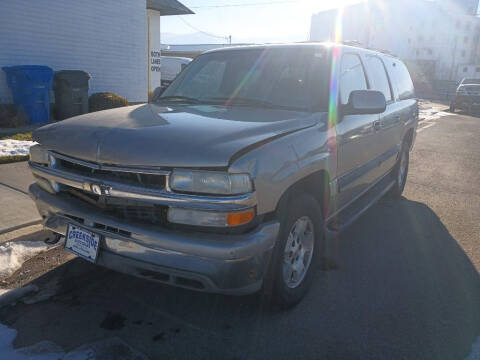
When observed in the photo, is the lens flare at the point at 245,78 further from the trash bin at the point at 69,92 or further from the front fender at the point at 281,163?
the trash bin at the point at 69,92

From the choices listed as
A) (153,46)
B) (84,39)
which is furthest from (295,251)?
(153,46)

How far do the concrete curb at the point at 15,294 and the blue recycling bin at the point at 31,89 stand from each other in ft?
25.4

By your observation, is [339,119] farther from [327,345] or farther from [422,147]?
[422,147]

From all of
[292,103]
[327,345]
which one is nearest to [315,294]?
[327,345]

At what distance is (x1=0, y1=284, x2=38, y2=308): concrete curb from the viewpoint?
3019mm

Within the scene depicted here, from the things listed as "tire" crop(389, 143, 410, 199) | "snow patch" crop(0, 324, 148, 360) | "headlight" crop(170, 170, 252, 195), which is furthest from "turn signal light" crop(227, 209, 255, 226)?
"tire" crop(389, 143, 410, 199)

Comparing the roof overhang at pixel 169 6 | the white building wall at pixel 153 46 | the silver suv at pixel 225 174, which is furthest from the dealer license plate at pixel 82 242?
the white building wall at pixel 153 46

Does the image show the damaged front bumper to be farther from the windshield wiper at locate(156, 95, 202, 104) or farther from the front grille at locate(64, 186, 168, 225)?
the windshield wiper at locate(156, 95, 202, 104)

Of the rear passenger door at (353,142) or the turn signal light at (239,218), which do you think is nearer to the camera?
the turn signal light at (239,218)

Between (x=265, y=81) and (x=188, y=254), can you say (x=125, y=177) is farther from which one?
(x=265, y=81)

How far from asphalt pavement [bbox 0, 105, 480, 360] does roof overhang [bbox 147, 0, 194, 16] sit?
12971 mm

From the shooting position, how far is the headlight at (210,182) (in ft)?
7.80

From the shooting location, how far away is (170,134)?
2.62 m

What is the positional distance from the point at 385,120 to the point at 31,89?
8.23 m
